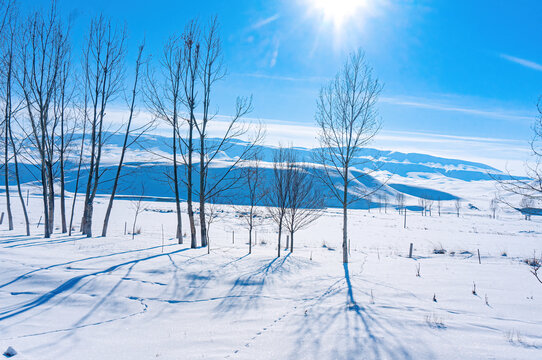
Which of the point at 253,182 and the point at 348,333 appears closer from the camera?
the point at 348,333

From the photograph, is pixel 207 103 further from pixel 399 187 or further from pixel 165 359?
pixel 399 187

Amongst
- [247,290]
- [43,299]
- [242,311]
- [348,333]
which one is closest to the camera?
[348,333]

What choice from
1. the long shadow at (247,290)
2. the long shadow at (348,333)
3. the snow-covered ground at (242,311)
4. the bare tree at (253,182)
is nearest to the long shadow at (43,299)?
the snow-covered ground at (242,311)

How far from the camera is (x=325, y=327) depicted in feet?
16.1

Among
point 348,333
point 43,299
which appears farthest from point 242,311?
point 43,299

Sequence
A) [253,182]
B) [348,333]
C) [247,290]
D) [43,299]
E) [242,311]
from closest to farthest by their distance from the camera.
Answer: [348,333], [43,299], [242,311], [247,290], [253,182]

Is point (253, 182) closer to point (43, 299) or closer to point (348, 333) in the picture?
point (43, 299)

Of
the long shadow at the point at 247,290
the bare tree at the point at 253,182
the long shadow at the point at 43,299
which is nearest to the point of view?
the long shadow at the point at 43,299

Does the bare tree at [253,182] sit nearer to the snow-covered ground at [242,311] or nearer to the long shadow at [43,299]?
the snow-covered ground at [242,311]

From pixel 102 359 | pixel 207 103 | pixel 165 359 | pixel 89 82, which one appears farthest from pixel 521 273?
pixel 89 82

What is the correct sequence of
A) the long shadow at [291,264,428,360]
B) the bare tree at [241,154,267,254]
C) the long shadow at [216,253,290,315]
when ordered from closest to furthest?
the long shadow at [291,264,428,360] → the long shadow at [216,253,290,315] → the bare tree at [241,154,267,254]

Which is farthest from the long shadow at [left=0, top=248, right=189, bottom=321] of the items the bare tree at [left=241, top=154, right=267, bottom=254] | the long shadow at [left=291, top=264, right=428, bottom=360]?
the bare tree at [left=241, top=154, right=267, bottom=254]

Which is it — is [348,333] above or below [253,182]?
below

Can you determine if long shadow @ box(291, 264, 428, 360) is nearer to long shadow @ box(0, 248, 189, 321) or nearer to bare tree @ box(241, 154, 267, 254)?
long shadow @ box(0, 248, 189, 321)
